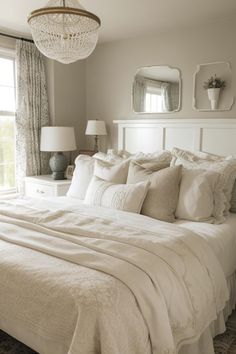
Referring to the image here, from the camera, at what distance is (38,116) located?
3994 millimetres

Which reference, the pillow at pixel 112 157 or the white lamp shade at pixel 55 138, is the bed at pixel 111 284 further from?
the white lamp shade at pixel 55 138

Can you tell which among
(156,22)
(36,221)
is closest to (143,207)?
(36,221)

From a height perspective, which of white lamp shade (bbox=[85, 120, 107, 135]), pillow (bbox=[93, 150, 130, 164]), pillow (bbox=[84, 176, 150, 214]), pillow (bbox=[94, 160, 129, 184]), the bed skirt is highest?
white lamp shade (bbox=[85, 120, 107, 135])

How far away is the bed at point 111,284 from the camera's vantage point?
135 cm

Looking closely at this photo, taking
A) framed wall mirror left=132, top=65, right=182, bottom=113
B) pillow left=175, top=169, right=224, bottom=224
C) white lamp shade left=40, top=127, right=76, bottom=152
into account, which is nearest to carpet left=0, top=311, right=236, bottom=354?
pillow left=175, top=169, right=224, bottom=224

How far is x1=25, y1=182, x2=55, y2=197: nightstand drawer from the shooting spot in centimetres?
369

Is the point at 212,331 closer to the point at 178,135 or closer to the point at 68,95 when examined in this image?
the point at 178,135

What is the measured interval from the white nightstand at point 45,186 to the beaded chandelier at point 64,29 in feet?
5.68

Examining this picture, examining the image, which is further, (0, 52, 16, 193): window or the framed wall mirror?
(0, 52, 16, 193): window

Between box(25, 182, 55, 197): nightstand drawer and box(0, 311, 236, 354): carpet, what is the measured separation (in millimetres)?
1791

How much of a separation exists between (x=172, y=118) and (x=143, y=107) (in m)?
0.40

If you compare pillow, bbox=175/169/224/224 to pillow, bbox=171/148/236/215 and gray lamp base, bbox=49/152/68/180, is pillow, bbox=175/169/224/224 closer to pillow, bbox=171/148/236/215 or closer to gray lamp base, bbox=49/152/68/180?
pillow, bbox=171/148/236/215

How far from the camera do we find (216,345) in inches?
80.9

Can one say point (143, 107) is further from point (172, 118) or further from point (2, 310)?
point (2, 310)
